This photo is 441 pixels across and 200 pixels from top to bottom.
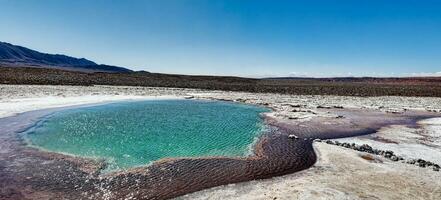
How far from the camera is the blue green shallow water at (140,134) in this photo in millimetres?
15438

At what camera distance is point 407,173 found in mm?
12430

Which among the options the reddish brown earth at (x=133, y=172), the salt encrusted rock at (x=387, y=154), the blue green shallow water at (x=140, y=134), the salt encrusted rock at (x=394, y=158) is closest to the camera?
the reddish brown earth at (x=133, y=172)

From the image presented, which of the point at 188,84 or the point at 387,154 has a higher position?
the point at 188,84

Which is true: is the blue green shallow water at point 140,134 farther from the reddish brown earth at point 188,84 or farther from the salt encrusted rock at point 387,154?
the reddish brown earth at point 188,84

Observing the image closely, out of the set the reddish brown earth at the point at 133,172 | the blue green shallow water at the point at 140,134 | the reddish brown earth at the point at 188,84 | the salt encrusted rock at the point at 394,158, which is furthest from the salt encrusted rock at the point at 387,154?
the reddish brown earth at the point at 188,84

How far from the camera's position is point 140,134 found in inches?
766

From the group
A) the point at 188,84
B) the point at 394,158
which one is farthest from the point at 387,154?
the point at 188,84

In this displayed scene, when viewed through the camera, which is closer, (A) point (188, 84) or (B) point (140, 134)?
(B) point (140, 134)

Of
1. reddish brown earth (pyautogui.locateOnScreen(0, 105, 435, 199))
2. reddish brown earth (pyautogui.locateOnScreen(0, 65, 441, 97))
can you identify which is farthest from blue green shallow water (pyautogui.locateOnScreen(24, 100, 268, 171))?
reddish brown earth (pyautogui.locateOnScreen(0, 65, 441, 97))

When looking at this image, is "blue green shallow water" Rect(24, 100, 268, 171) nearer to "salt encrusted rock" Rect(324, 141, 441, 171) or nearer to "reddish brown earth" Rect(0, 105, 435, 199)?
"reddish brown earth" Rect(0, 105, 435, 199)

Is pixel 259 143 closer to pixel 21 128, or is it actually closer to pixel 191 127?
pixel 191 127

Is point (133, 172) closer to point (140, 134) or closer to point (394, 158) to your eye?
point (140, 134)

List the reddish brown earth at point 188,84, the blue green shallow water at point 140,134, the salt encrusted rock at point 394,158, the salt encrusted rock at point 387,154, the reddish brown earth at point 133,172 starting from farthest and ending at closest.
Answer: the reddish brown earth at point 188,84
the blue green shallow water at point 140,134
the salt encrusted rock at point 394,158
the salt encrusted rock at point 387,154
the reddish brown earth at point 133,172

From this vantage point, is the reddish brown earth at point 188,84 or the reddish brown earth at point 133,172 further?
the reddish brown earth at point 188,84
